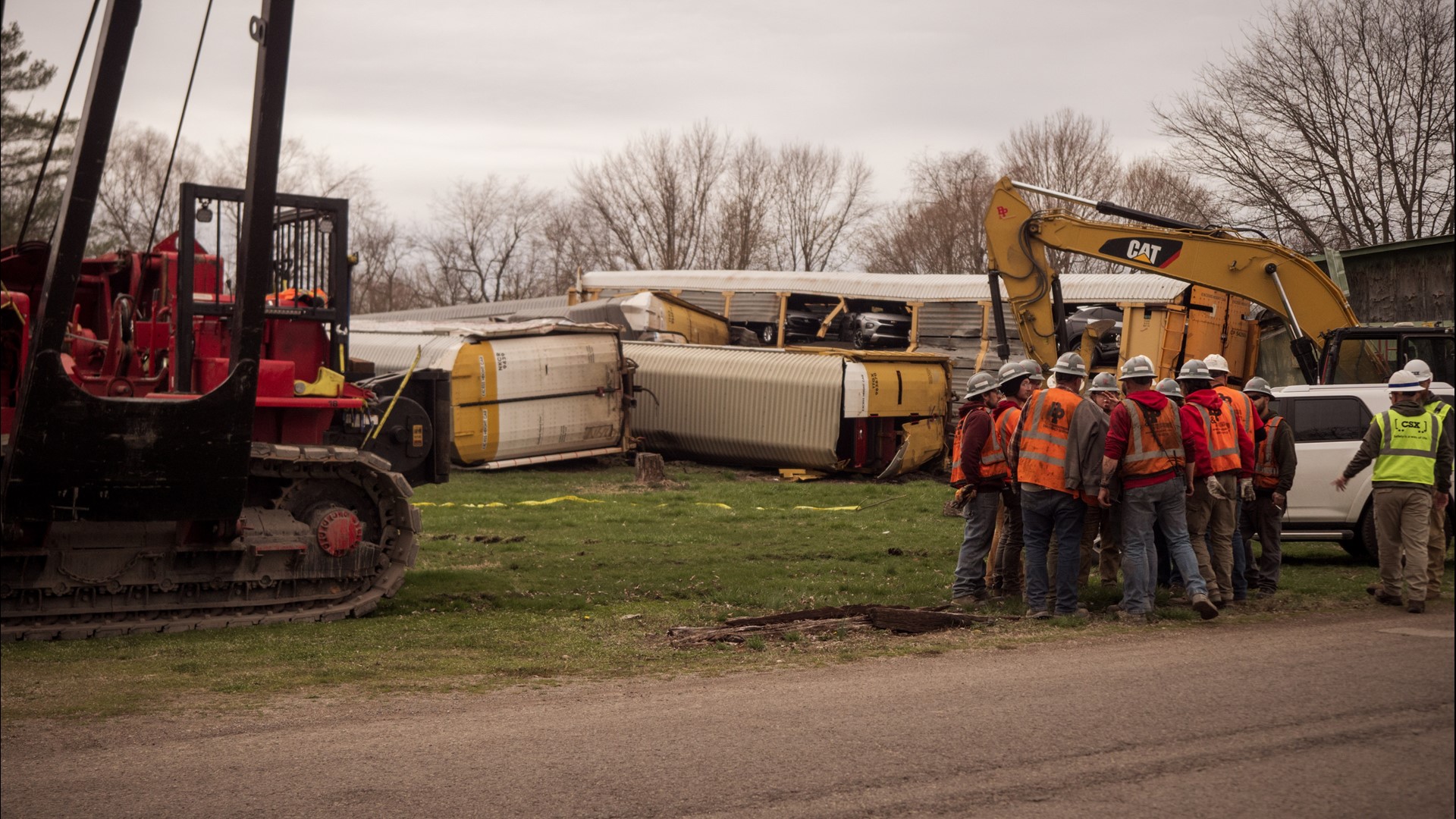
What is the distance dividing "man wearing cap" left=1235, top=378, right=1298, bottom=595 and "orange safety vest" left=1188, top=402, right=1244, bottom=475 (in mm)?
616

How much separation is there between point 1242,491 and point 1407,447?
1.43 metres

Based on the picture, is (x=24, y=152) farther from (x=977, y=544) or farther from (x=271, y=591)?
(x=977, y=544)

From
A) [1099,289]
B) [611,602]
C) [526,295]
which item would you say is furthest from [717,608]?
[526,295]

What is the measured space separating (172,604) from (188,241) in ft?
9.52

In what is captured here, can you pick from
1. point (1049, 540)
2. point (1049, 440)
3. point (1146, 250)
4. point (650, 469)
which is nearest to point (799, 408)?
point (650, 469)

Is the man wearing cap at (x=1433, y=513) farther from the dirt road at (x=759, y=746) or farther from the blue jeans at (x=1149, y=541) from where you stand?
the dirt road at (x=759, y=746)

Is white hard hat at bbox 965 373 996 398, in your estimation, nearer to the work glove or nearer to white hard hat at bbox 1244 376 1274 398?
the work glove

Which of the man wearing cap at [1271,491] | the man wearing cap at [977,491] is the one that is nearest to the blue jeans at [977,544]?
the man wearing cap at [977,491]

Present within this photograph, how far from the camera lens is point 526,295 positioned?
62281 millimetres

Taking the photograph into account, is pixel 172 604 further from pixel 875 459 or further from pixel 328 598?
pixel 875 459

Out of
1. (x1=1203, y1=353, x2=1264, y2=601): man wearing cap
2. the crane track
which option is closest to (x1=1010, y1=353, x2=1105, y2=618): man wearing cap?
(x1=1203, y1=353, x2=1264, y2=601): man wearing cap

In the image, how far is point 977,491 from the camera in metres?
11.1

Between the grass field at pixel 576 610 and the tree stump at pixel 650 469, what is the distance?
3.82m

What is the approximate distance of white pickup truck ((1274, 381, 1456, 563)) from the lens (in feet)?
43.8
